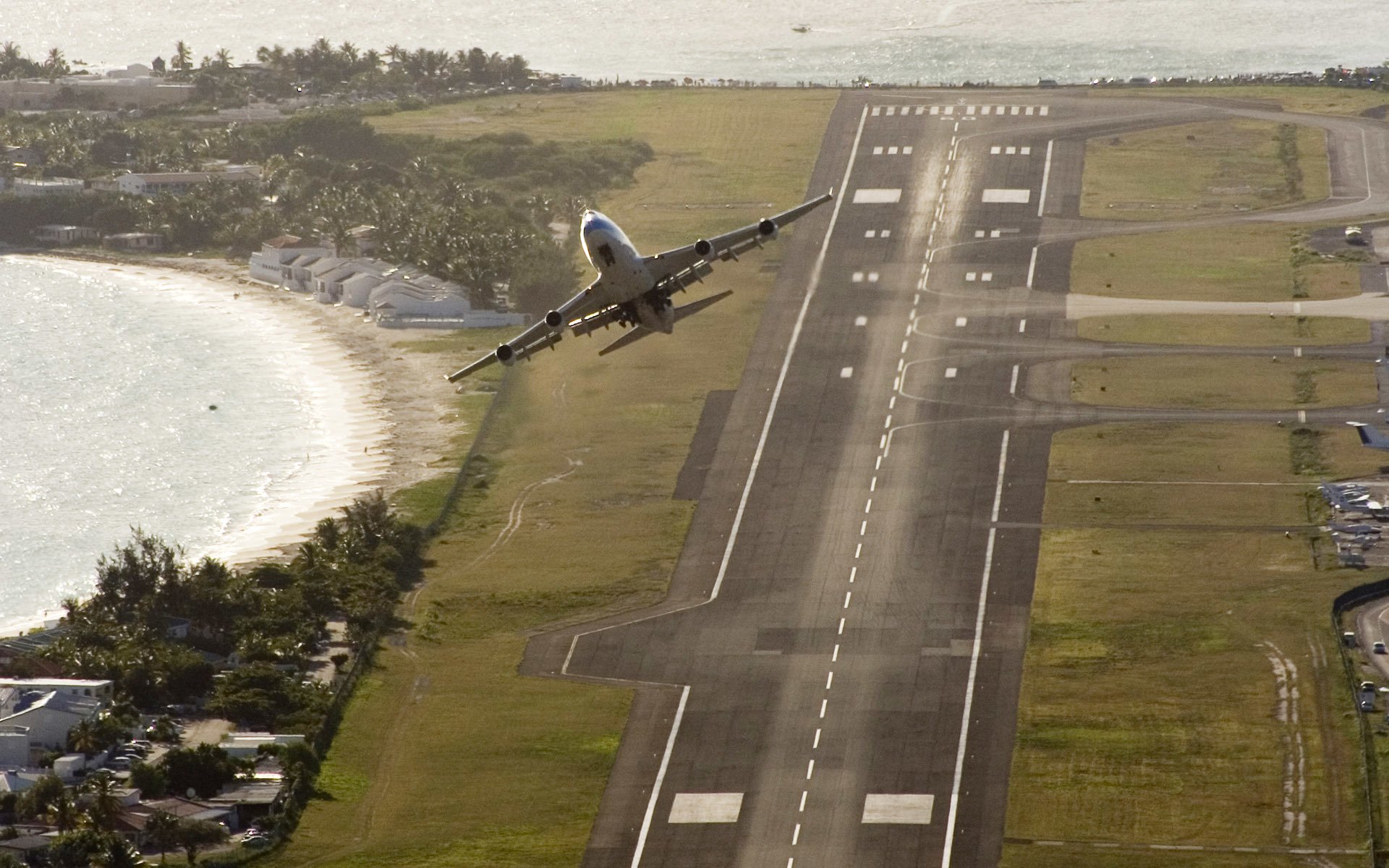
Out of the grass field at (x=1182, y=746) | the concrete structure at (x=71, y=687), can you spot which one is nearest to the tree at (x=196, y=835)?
the concrete structure at (x=71, y=687)

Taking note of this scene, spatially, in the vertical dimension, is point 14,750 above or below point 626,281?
below

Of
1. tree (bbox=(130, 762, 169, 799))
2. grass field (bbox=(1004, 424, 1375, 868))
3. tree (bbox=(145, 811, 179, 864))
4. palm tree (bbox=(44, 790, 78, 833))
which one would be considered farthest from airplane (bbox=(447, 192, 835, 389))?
grass field (bbox=(1004, 424, 1375, 868))

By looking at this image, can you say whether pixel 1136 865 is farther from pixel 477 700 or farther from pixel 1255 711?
pixel 477 700

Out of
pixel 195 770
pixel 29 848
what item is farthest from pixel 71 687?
pixel 29 848

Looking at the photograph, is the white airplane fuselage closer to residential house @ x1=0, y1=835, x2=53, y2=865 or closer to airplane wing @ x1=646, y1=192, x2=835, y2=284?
airplane wing @ x1=646, y1=192, x2=835, y2=284

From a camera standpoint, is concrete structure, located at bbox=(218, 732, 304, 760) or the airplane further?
concrete structure, located at bbox=(218, 732, 304, 760)

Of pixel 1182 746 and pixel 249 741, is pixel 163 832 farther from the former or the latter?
pixel 1182 746
